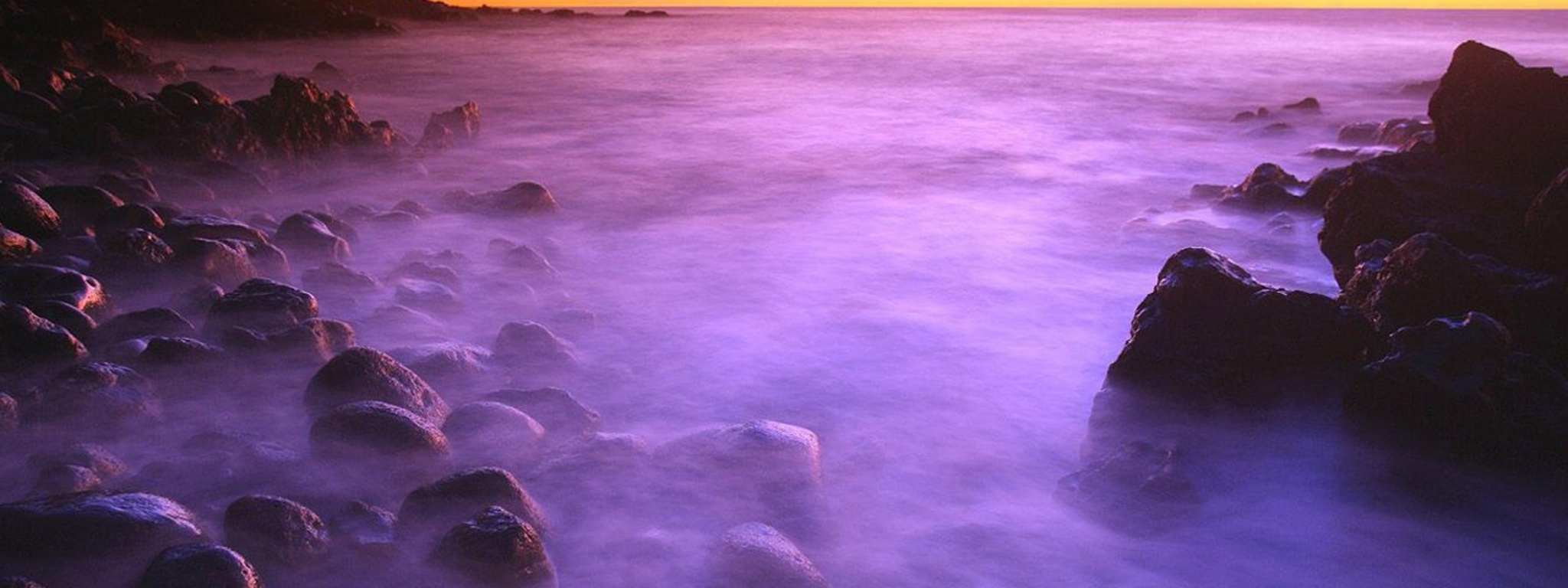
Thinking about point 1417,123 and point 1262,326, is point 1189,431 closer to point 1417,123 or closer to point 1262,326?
point 1262,326

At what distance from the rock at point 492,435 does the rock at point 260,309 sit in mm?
1132

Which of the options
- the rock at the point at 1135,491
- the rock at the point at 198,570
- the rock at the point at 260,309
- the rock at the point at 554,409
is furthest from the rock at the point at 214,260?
the rock at the point at 1135,491

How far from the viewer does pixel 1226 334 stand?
131 inches

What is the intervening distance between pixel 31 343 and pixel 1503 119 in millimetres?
5913

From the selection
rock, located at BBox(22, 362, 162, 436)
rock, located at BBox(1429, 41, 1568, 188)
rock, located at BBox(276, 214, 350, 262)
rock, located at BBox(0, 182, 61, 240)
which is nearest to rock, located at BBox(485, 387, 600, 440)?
rock, located at BBox(22, 362, 162, 436)

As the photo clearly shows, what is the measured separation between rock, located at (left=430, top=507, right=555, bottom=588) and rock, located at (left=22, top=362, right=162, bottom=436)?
1317 millimetres

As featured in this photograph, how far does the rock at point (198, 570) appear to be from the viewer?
195 centimetres

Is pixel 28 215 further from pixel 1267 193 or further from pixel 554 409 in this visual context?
pixel 1267 193

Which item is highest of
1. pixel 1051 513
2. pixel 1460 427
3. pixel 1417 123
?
pixel 1417 123

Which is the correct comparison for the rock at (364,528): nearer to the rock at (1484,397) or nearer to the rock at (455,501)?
the rock at (455,501)

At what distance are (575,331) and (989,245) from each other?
2931 millimetres

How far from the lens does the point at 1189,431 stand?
3.21 metres

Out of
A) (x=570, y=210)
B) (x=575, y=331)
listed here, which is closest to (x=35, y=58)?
(x=570, y=210)

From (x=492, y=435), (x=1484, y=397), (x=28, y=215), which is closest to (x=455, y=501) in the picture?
(x=492, y=435)
